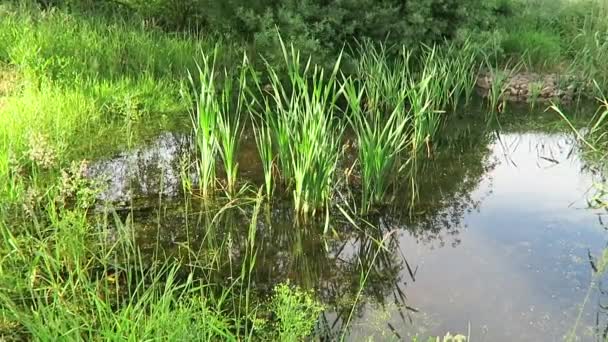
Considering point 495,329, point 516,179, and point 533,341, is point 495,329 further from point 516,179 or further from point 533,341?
point 516,179

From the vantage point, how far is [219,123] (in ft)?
12.1

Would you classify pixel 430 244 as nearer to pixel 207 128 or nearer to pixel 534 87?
pixel 207 128

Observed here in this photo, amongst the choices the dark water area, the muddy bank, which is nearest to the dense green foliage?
the muddy bank

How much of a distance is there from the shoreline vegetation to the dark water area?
65mm

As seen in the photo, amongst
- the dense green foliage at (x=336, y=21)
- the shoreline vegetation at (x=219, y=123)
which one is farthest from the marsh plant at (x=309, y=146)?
the dense green foliage at (x=336, y=21)

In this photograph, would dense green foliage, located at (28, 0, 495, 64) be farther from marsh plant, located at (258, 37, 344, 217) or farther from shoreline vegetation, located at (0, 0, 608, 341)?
marsh plant, located at (258, 37, 344, 217)

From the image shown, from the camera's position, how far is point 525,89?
7523mm

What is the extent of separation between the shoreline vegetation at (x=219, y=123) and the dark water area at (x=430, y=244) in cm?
7

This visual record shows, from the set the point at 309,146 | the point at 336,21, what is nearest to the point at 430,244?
the point at 309,146

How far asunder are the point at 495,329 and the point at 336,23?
4.64 meters

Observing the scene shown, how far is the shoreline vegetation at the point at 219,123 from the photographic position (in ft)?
8.42

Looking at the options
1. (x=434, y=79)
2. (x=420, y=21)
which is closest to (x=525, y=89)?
(x=420, y=21)

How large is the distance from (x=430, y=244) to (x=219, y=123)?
1.49 metres

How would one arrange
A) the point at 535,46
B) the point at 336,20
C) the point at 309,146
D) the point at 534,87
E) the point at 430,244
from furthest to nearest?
the point at 535,46 → the point at 534,87 → the point at 336,20 → the point at 430,244 → the point at 309,146
